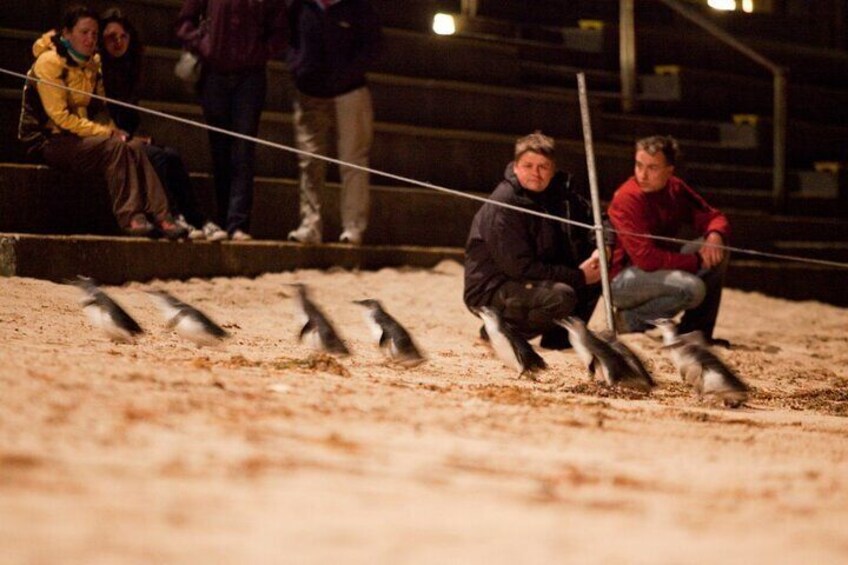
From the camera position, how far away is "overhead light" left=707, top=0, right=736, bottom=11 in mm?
16078

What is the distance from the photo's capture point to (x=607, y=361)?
6.49 m

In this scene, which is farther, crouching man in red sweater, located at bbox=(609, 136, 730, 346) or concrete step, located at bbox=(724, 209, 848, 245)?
concrete step, located at bbox=(724, 209, 848, 245)

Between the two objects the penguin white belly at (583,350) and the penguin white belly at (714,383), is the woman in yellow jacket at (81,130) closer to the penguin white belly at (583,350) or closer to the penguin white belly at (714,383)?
the penguin white belly at (583,350)

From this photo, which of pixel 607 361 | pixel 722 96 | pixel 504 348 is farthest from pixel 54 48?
pixel 722 96

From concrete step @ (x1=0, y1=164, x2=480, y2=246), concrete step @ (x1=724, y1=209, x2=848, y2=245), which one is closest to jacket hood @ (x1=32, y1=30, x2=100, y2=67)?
concrete step @ (x1=0, y1=164, x2=480, y2=246)

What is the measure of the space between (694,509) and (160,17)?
849 centimetres

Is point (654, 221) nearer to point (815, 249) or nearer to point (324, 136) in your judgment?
point (324, 136)

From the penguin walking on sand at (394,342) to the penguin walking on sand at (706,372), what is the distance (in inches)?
46.6

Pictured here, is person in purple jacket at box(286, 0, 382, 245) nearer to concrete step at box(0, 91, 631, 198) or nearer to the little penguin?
concrete step at box(0, 91, 631, 198)

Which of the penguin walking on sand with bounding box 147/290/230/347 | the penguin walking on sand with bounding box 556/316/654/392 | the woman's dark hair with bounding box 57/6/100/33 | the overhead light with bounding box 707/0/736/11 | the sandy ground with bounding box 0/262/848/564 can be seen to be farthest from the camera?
the overhead light with bounding box 707/0/736/11

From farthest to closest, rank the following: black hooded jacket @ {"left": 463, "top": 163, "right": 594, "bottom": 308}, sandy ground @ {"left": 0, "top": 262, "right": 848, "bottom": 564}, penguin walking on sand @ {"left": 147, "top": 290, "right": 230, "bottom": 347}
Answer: black hooded jacket @ {"left": 463, "top": 163, "right": 594, "bottom": 308}
penguin walking on sand @ {"left": 147, "top": 290, "right": 230, "bottom": 347}
sandy ground @ {"left": 0, "top": 262, "right": 848, "bottom": 564}

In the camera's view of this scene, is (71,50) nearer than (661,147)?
No

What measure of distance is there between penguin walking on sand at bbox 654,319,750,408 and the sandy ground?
8 centimetres

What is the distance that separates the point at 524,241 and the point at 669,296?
1.26m
